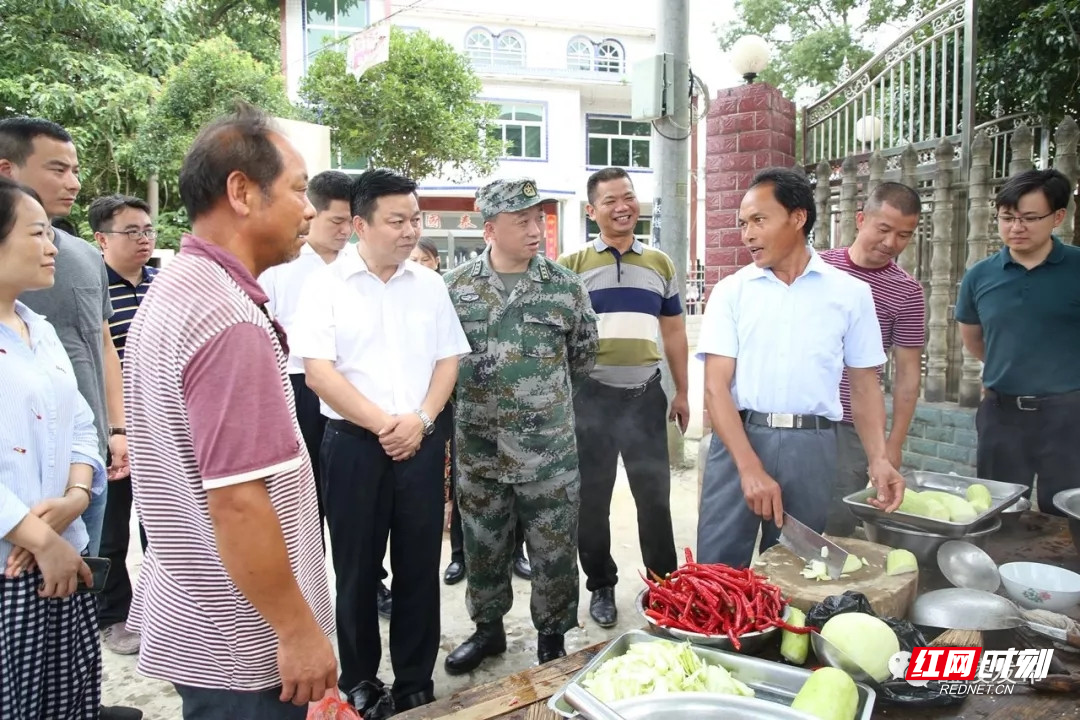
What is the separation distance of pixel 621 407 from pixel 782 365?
138cm

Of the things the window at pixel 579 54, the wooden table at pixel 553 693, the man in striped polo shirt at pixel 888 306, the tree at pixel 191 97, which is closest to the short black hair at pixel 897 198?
the man in striped polo shirt at pixel 888 306

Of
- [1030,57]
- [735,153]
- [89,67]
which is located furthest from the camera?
[89,67]

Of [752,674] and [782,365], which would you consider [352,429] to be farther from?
[752,674]

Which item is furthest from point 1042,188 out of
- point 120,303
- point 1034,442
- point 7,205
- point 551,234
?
point 551,234

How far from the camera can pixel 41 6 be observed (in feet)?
41.4

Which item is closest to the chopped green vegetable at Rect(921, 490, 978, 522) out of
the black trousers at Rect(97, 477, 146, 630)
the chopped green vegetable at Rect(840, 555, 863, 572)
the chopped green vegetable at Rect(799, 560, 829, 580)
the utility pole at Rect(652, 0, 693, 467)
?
the chopped green vegetable at Rect(840, 555, 863, 572)

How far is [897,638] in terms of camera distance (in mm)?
1670

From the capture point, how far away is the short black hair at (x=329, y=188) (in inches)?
158

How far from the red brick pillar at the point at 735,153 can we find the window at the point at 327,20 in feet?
66.2

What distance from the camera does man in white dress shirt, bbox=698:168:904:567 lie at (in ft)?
8.98

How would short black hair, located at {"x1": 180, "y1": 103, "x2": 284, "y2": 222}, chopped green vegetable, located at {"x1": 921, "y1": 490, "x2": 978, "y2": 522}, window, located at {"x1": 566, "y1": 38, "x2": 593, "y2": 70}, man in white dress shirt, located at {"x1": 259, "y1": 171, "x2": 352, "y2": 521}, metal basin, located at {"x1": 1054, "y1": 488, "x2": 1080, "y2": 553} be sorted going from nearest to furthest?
short black hair, located at {"x1": 180, "y1": 103, "x2": 284, "y2": 222}
metal basin, located at {"x1": 1054, "y1": 488, "x2": 1080, "y2": 553}
chopped green vegetable, located at {"x1": 921, "y1": 490, "x2": 978, "y2": 522}
man in white dress shirt, located at {"x1": 259, "y1": 171, "x2": 352, "y2": 521}
window, located at {"x1": 566, "y1": 38, "x2": 593, "y2": 70}

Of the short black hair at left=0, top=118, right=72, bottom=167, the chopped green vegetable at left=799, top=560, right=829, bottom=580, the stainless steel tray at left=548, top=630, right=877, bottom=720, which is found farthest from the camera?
the short black hair at left=0, top=118, right=72, bottom=167

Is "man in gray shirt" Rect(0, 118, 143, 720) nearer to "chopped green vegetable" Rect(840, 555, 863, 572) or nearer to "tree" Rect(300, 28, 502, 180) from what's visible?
"chopped green vegetable" Rect(840, 555, 863, 572)

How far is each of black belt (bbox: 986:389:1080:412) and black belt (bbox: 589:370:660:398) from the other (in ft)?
5.88
